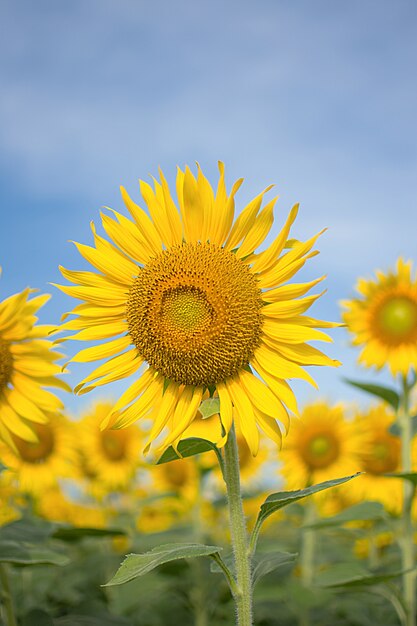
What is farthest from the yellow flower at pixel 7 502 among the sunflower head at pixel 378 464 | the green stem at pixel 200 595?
the sunflower head at pixel 378 464

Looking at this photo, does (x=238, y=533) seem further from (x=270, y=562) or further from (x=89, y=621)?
(x=89, y=621)

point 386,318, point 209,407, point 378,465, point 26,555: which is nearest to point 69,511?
point 378,465

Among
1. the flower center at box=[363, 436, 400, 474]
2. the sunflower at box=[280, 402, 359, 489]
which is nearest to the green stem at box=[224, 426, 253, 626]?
the sunflower at box=[280, 402, 359, 489]

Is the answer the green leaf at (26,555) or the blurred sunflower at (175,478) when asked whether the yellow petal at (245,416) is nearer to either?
the green leaf at (26,555)

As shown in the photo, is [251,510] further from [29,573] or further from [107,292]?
[107,292]

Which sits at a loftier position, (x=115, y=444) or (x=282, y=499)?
(x=115, y=444)
